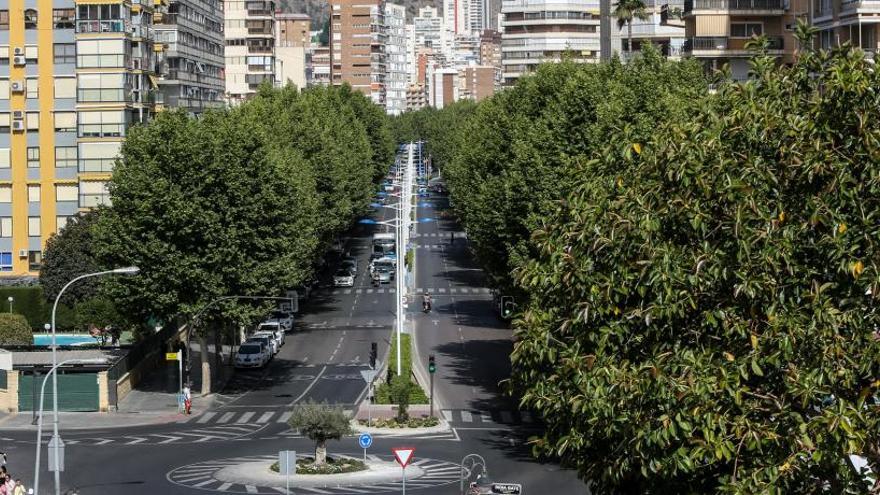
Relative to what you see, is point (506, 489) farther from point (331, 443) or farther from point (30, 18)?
point (30, 18)

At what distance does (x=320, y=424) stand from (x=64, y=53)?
57942 millimetres

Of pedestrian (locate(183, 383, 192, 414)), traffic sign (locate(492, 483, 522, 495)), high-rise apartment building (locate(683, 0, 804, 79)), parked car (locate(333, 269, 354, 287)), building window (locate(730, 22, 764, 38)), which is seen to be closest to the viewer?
traffic sign (locate(492, 483, 522, 495))

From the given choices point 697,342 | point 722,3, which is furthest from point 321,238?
point 697,342

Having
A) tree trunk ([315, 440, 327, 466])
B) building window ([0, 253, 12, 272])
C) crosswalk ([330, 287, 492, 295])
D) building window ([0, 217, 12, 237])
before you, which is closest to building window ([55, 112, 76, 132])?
building window ([0, 217, 12, 237])

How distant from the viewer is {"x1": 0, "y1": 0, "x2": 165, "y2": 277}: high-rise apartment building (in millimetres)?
107625

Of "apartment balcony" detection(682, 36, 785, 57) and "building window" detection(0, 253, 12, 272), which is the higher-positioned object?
"apartment balcony" detection(682, 36, 785, 57)

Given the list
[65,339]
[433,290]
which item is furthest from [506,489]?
[433,290]

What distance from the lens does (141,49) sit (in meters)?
110

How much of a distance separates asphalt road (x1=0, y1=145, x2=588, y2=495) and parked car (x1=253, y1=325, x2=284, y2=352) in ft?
2.57

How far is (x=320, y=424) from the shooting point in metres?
58.5

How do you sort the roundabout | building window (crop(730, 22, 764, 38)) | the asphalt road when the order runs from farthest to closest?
building window (crop(730, 22, 764, 38))
the asphalt road
the roundabout

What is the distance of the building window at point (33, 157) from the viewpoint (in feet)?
363

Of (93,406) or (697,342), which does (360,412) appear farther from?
(697,342)

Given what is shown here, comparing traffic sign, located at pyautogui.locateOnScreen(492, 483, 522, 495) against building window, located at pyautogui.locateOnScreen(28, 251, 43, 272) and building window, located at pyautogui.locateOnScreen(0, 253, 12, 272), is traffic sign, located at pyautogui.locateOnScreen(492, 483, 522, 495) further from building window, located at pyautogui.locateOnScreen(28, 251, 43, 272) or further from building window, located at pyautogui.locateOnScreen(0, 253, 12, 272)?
building window, located at pyautogui.locateOnScreen(0, 253, 12, 272)
